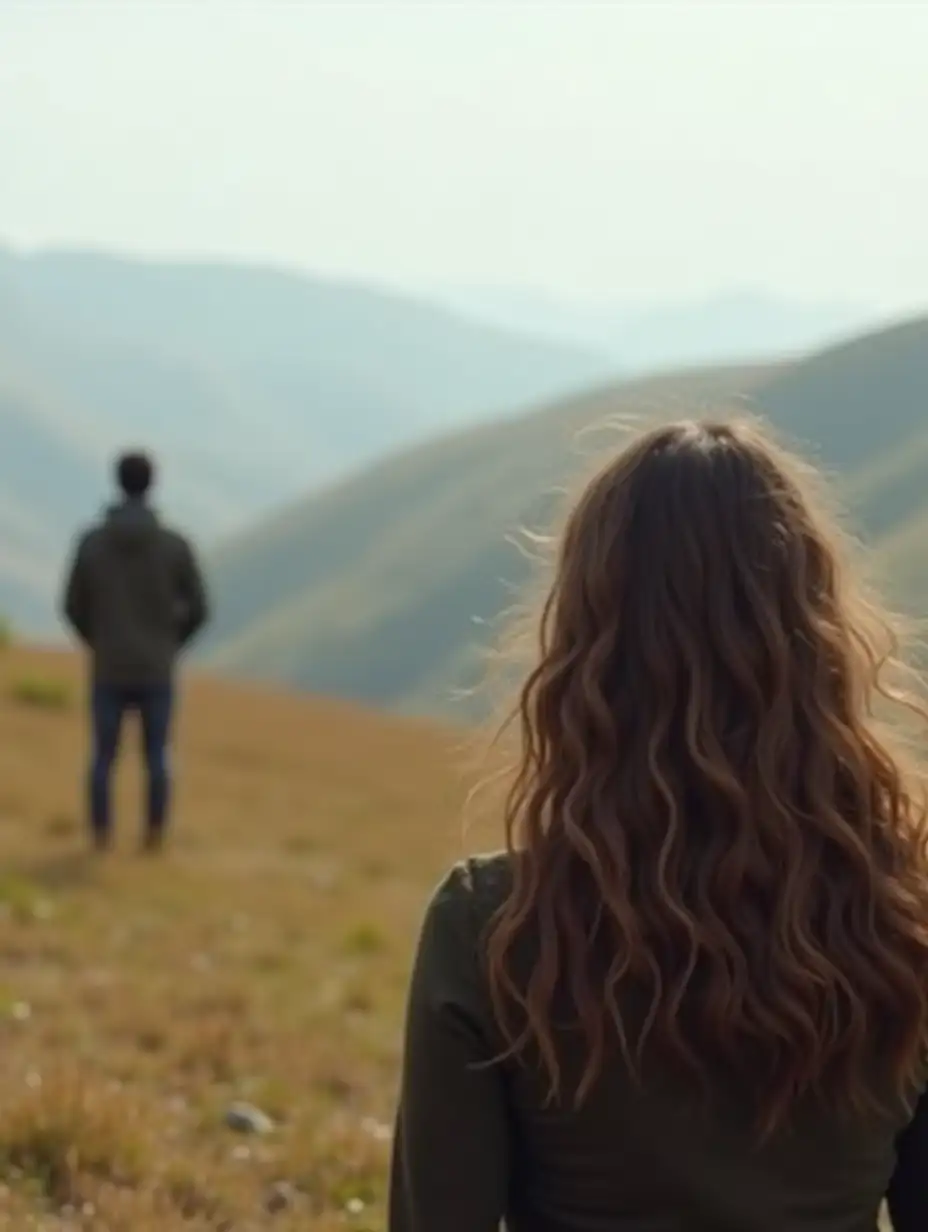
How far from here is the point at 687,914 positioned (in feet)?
8.96

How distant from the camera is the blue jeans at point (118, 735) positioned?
13648 mm

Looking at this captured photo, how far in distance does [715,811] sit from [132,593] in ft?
35.7

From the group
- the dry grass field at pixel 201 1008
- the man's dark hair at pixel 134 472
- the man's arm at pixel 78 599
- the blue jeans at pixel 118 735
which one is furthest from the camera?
the blue jeans at pixel 118 735

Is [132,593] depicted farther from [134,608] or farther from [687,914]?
[687,914]

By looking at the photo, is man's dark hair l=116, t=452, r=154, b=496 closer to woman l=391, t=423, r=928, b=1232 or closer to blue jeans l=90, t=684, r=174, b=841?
blue jeans l=90, t=684, r=174, b=841

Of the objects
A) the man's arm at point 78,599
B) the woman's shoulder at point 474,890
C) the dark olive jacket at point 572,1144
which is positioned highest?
the woman's shoulder at point 474,890

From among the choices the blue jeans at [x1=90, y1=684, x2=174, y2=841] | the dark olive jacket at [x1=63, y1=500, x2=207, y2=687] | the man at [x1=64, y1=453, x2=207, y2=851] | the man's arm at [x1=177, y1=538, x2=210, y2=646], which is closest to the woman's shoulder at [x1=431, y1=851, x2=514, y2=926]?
the man at [x1=64, y1=453, x2=207, y2=851]

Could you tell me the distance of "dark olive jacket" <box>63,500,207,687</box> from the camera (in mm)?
13180

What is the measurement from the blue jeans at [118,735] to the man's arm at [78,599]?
417mm

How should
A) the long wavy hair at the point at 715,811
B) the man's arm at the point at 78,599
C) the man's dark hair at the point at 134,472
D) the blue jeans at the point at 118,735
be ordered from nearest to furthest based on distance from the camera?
the long wavy hair at the point at 715,811 < the man's dark hair at the point at 134,472 < the man's arm at the point at 78,599 < the blue jeans at the point at 118,735

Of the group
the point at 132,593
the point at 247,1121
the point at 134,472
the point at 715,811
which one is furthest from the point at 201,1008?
the point at 715,811

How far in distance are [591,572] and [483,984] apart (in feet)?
1.96

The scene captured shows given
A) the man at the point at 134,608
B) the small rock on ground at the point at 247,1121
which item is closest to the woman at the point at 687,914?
the small rock on ground at the point at 247,1121

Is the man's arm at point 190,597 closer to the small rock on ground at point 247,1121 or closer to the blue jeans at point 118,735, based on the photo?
the blue jeans at point 118,735
